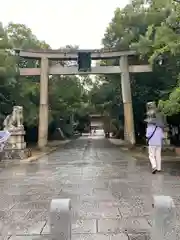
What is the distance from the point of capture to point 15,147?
48.4 feet

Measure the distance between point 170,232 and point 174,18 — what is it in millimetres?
9285

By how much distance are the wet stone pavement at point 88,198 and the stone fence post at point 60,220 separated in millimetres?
935

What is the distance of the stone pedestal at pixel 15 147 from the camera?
47.6ft

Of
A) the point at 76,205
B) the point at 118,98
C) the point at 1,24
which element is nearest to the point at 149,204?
the point at 76,205

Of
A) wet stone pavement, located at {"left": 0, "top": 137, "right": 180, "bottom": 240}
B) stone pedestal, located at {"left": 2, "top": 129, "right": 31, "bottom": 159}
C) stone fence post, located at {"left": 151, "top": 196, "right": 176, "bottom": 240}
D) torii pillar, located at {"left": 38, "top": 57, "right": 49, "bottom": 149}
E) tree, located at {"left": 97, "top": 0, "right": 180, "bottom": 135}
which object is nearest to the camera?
stone fence post, located at {"left": 151, "top": 196, "right": 176, "bottom": 240}

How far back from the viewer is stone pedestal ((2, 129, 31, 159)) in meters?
14.5

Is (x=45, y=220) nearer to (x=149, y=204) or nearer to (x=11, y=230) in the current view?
(x=11, y=230)

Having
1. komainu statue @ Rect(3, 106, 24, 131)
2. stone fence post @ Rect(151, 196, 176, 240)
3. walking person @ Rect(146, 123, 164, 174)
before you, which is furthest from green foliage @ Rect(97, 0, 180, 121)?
stone fence post @ Rect(151, 196, 176, 240)

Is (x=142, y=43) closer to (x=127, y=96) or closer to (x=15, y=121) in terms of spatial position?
(x=15, y=121)

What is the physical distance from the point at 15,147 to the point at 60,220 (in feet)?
37.7

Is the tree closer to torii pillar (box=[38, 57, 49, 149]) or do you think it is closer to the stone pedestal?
torii pillar (box=[38, 57, 49, 149])

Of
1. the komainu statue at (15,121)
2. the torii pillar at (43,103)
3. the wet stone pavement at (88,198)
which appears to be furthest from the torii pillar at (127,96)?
the wet stone pavement at (88,198)

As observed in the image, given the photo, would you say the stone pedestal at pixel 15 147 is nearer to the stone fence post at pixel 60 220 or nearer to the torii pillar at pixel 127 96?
the torii pillar at pixel 127 96

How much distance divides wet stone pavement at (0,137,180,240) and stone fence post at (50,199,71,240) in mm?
935
